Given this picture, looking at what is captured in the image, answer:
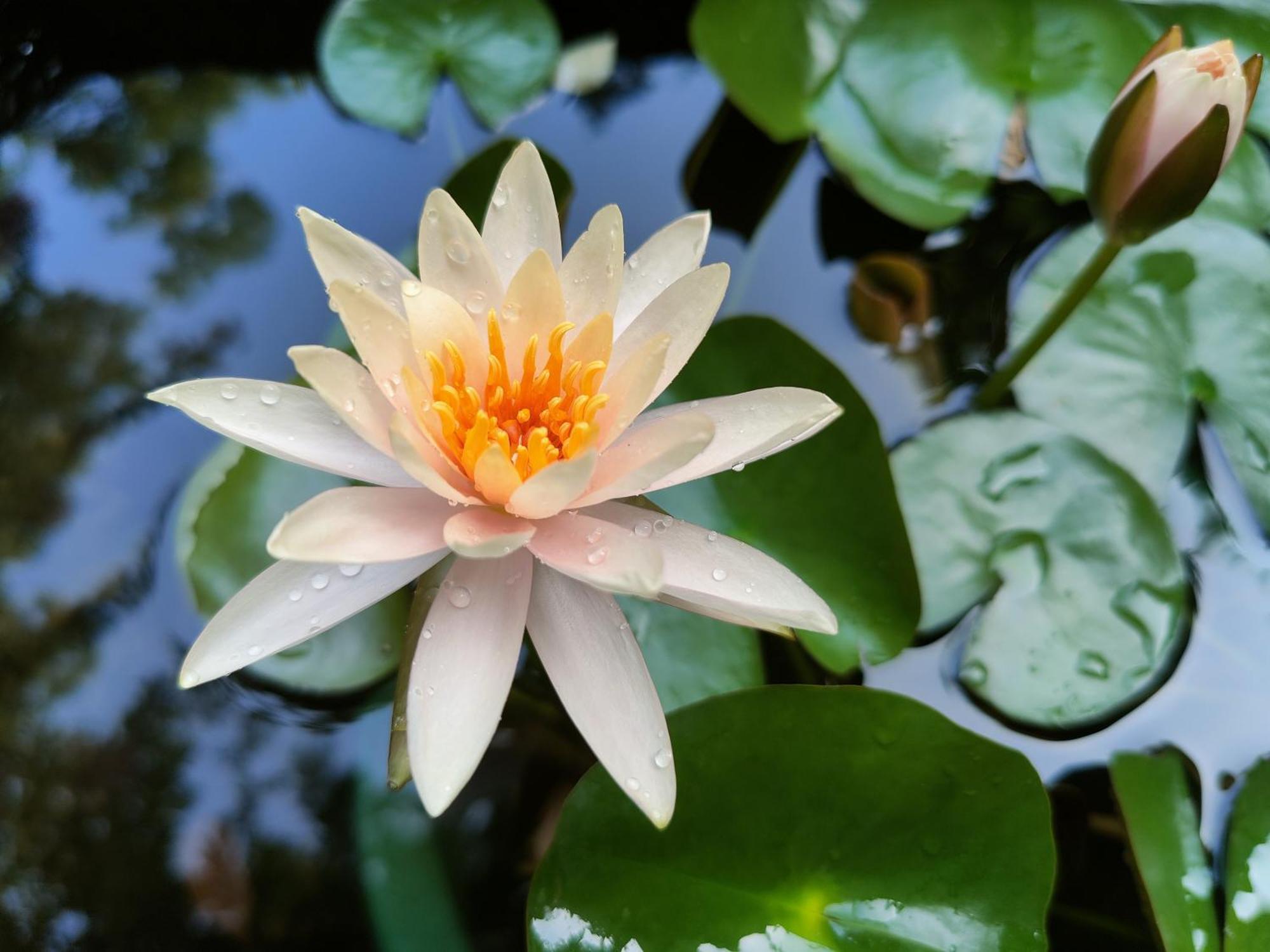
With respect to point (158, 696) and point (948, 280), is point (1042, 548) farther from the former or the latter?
point (158, 696)

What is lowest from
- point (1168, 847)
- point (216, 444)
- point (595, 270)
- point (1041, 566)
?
point (1168, 847)

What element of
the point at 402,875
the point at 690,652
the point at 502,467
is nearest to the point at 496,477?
the point at 502,467

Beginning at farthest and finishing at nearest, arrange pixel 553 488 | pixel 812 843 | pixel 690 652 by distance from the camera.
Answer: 1. pixel 690 652
2. pixel 812 843
3. pixel 553 488

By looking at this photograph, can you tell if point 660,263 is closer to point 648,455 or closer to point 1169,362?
point 648,455

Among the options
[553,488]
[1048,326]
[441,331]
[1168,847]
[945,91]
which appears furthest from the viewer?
[945,91]

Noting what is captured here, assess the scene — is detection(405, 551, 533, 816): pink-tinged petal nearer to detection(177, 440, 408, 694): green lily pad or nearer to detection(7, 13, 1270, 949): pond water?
detection(177, 440, 408, 694): green lily pad

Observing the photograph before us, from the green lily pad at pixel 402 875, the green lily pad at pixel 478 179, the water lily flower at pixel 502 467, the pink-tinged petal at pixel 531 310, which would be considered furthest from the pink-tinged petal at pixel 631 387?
the green lily pad at pixel 402 875

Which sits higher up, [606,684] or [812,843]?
[606,684]
